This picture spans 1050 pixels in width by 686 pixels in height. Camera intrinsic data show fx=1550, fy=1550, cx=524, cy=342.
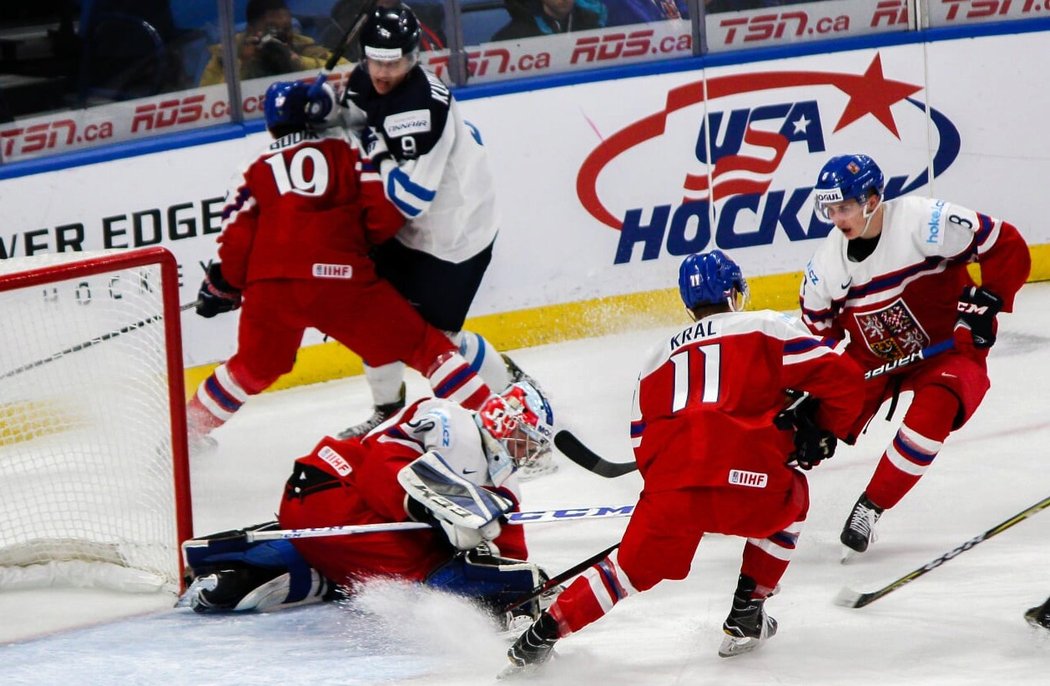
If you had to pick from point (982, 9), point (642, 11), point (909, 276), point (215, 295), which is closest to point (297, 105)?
point (215, 295)

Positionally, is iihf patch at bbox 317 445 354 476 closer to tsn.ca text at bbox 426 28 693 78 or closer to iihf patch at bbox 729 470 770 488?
iihf patch at bbox 729 470 770 488

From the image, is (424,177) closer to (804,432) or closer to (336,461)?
(336,461)

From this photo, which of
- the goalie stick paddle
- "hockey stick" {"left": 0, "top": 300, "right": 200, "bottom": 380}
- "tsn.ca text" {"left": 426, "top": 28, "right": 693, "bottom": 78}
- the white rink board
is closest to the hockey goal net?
"hockey stick" {"left": 0, "top": 300, "right": 200, "bottom": 380}

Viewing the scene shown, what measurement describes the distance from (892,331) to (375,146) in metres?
1.48

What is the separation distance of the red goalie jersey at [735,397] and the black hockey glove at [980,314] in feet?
2.36

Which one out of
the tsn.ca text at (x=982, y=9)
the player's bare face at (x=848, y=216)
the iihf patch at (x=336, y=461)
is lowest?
the iihf patch at (x=336, y=461)

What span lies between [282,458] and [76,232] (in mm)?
1038

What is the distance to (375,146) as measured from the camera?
4.28 metres

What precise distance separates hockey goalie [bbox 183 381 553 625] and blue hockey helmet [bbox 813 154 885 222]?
0.90 meters

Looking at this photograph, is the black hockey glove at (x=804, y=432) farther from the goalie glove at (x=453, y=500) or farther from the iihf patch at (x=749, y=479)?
the goalie glove at (x=453, y=500)

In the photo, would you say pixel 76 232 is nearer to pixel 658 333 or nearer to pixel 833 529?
pixel 658 333

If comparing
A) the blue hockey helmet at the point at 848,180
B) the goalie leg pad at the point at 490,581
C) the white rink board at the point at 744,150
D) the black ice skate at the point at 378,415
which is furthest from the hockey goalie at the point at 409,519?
the white rink board at the point at 744,150

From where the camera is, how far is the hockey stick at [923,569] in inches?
130

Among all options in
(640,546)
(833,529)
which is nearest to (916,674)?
(640,546)
